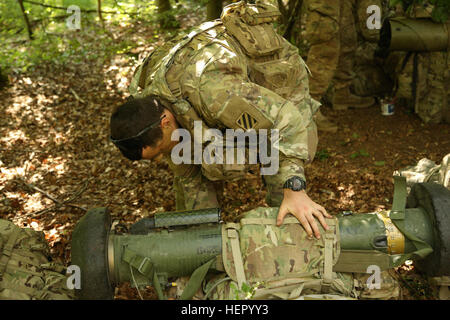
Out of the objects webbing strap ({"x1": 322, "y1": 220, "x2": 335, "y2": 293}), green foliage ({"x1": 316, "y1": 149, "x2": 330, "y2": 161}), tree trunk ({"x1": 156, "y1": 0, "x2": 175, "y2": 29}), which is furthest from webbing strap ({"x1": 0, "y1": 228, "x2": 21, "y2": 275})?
tree trunk ({"x1": 156, "y1": 0, "x2": 175, "y2": 29})

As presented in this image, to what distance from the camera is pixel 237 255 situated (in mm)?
2514

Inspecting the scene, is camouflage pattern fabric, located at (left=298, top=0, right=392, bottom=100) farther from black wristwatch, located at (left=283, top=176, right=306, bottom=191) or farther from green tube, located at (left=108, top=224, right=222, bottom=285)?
A: green tube, located at (left=108, top=224, right=222, bottom=285)

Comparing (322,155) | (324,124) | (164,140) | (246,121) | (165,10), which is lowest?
(322,155)

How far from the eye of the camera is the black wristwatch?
2713mm

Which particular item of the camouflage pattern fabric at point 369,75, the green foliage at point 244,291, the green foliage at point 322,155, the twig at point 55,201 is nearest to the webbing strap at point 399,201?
the green foliage at point 244,291

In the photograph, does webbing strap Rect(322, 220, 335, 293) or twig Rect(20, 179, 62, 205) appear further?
twig Rect(20, 179, 62, 205)

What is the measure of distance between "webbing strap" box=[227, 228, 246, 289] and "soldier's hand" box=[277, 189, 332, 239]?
274 millimetres

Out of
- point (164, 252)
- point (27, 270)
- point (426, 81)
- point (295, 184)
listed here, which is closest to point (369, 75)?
point (426, 81)

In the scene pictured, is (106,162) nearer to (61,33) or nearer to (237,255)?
(237,255)

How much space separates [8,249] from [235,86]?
1.83 meters

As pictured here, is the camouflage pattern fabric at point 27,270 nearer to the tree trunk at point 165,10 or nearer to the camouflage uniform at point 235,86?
the camouflage uniform at point 235,86

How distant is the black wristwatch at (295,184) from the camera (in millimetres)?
2713

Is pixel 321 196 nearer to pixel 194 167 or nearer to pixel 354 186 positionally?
pixel 354 186
